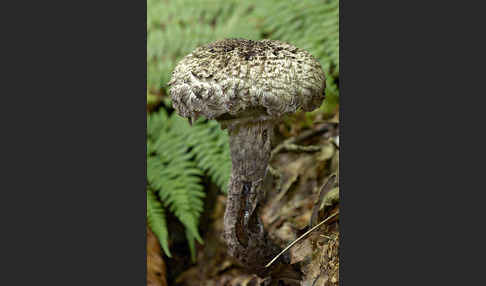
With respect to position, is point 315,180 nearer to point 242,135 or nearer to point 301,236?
point 301,236

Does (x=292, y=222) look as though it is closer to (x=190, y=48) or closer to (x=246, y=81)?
(x=246, y=81)

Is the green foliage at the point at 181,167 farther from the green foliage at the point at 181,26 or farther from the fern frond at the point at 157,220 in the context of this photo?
the green foliage at the point at 181,26

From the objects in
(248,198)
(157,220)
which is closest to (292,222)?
(248,198)

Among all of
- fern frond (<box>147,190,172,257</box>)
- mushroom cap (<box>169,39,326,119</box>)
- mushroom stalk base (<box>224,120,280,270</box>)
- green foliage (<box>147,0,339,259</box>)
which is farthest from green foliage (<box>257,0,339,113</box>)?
fern frond (<box>147,190,172,257</box>)

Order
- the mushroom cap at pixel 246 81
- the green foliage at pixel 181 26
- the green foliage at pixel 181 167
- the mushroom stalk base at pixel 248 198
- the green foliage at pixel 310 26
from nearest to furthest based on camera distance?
1. the mushroom cap at pixel 246 81
2. the mushroom stalk base at pixel 248 198
3. the green foliage at pixel 310 26
4. the green foliage at pixel 181 167
5. the green foliage at pixel 181 26

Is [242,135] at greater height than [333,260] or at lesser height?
greater

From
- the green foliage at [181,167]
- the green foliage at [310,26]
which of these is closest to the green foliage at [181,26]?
the green foliage at [310,26]

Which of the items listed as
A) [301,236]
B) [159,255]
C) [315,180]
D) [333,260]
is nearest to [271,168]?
[315,180]
